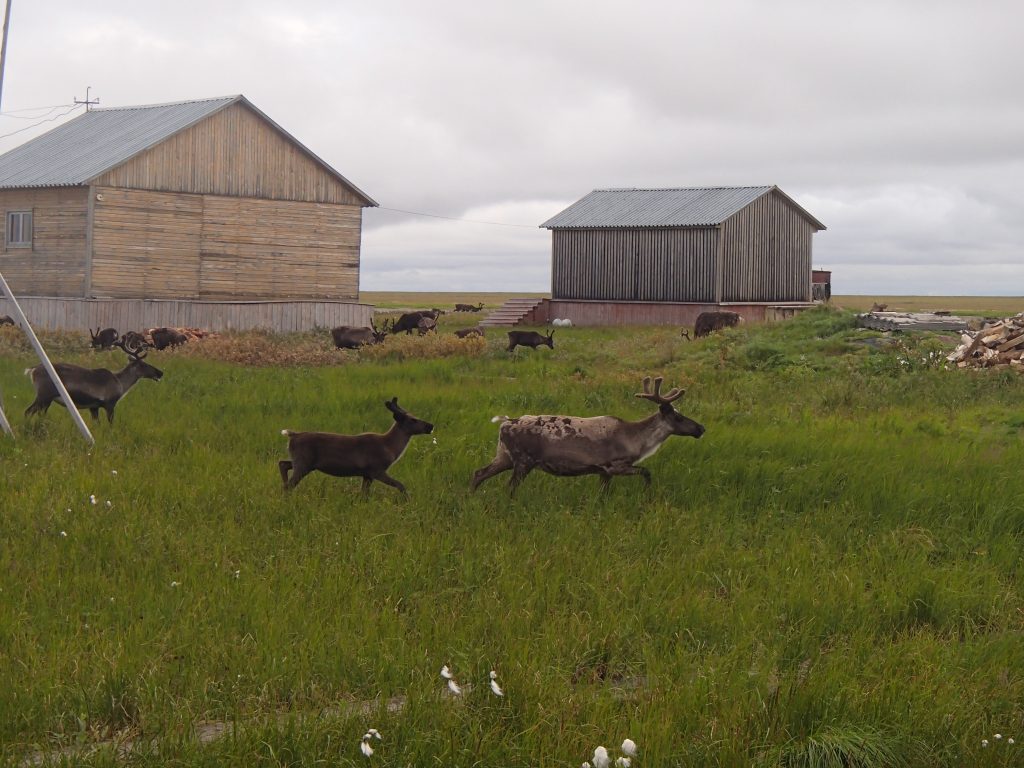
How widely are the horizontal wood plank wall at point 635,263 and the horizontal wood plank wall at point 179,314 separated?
12910 millimetres

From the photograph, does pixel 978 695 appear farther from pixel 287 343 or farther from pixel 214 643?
pixel 287 343

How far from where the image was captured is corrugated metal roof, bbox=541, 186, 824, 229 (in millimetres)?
44500

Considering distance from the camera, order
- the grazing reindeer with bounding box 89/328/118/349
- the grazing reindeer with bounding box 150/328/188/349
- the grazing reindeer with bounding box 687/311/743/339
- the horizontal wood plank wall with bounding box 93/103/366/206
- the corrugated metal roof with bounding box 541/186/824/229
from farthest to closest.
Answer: the corrugated metal roof with bounding box 541/186/824/229, the grazing reindeer with bounding box 687/311/743/339, the horizontal wood plank wall with bounding box 93/103/366/206, the grazing reindeer with bounding box 150/328/188/349, the grazing reindeer with bounding box 89/328/118/349

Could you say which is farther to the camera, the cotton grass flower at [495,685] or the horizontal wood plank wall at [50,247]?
the horizontal wood plank wall at [50,247]

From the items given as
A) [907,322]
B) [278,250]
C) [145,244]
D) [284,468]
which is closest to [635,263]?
[278,250]

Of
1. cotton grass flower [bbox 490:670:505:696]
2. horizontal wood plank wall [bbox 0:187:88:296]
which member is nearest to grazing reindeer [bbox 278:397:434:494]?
cotton grass flower [bbox 490:670:505:696]

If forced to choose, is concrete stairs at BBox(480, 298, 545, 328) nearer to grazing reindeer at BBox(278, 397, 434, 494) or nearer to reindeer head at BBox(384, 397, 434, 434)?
reindeer head at BBox(384, 397, 434, 434)

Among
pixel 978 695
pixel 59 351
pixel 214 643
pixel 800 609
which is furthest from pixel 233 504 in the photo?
pixel 59 351

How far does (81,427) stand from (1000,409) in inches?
505

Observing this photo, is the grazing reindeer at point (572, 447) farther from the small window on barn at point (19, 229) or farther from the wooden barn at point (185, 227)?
the small window on barn at point (19, 229)

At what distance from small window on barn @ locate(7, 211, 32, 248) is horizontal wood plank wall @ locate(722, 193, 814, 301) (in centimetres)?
2458

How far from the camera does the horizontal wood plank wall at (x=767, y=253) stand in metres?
44.0

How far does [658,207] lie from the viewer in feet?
154

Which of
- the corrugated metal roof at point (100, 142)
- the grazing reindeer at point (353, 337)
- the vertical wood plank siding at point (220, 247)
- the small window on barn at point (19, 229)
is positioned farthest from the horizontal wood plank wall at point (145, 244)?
the grazing reindeer at point (353, 337)
